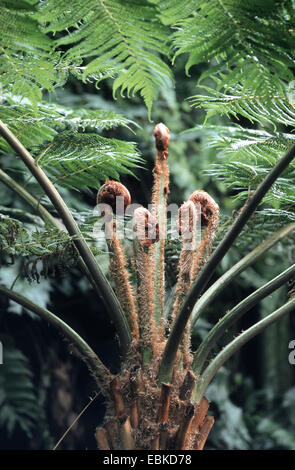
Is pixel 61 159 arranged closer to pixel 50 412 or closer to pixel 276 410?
pixel 50 412

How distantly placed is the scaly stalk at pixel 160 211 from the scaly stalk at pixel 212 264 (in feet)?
0.25

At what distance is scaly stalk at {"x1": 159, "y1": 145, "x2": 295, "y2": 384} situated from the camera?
2.48 ft

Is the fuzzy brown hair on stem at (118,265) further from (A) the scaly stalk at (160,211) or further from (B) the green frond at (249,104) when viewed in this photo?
→ (B) the green frond at (249,104)

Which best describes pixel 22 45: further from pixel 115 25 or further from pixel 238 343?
pixel 238 343

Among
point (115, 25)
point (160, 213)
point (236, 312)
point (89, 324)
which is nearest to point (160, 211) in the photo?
point (160, 213)

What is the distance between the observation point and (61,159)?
1.03m

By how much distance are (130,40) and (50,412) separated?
1.73m

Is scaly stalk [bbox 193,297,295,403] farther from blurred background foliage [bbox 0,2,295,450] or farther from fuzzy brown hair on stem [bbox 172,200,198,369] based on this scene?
blurred background foliage [bbox 0,2,295,450]

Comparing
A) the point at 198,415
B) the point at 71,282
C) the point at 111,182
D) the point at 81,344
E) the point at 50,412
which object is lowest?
the point at 198,415

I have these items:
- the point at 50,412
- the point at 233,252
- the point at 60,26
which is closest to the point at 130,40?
the point at 60,26

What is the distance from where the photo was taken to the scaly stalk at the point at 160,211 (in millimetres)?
941

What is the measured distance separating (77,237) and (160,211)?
18 centimetres

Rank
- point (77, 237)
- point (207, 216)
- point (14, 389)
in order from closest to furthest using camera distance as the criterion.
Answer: point (77, 237) → point (207, 216) → point (14, 389)

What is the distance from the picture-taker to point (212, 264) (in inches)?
31.1
